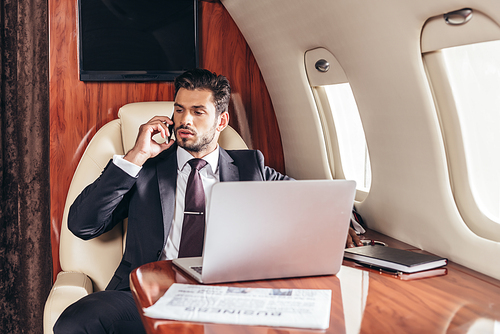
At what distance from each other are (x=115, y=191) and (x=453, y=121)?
131cm

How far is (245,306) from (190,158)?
1.09 metres

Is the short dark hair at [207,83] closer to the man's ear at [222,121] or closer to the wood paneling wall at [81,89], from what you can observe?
the man's ear at [222,121]

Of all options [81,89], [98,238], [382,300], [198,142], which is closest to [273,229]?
Result: [382,300]

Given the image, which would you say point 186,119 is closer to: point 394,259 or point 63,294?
point 63,294

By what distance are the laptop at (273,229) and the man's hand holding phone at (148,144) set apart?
27.6 inches

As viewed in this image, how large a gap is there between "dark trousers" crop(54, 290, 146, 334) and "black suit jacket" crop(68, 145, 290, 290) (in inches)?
8.5

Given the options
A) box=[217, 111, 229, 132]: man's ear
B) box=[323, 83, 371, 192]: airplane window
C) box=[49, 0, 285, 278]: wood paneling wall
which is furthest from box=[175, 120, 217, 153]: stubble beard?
box=[323, 83, 371, 192]: airplane window

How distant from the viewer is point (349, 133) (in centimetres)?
254

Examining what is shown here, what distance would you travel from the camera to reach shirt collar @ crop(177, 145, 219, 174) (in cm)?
203

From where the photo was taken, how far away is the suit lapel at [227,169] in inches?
79.9

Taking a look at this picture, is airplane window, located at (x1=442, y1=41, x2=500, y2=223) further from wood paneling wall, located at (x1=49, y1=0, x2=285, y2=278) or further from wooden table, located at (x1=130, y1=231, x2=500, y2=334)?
wood paneling wall, located at (x1=49, y1=0, x2=285, y2=278)

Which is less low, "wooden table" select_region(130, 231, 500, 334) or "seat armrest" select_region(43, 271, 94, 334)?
"wooden table" select_region(130, 231, 500, 334)

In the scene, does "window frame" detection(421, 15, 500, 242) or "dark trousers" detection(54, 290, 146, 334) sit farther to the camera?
"window frame" detection(421, 15, 500, 242)

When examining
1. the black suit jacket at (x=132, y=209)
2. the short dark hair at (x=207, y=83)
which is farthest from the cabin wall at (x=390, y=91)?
→ the black suit jacket at (x=132, y=209)
